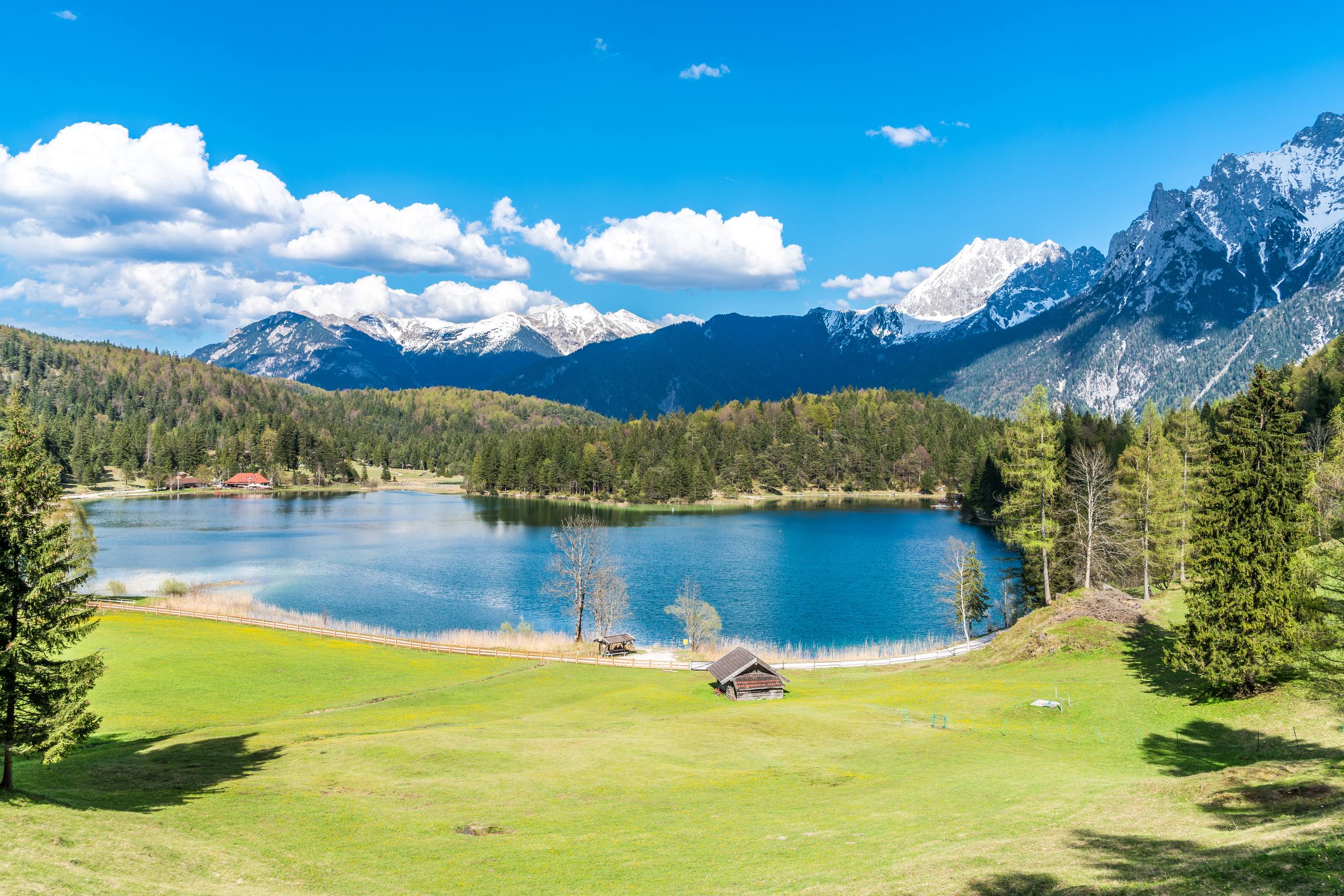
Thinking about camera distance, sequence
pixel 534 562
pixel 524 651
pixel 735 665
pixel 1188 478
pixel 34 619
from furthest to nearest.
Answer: pixel 534 562, pixel 1188 478, pixel 524 651, pixel 735 665, pixel 34 619

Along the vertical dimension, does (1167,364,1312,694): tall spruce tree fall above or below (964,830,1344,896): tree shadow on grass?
above

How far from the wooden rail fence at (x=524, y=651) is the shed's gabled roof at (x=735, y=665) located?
769 centimetres

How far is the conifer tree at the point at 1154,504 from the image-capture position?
6181 cm

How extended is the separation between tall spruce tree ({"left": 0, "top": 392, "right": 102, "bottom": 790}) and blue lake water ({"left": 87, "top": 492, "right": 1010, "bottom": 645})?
170 ft

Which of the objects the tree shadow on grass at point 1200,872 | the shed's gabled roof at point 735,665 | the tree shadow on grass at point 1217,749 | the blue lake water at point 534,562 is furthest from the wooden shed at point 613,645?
the tree shadow on grass at point 1200,872

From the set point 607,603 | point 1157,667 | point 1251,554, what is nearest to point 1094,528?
point 1157,667

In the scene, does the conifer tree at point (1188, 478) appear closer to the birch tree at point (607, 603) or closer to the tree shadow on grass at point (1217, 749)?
the tree shadow on grass at point (1217, 749)

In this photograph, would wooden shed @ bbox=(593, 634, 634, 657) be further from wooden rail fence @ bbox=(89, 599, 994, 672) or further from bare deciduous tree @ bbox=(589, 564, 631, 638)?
bare deciduous tree @ bbox=(589, 564, 631, 638)

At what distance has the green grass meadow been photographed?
17.8 meters

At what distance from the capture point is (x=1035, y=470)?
59375 millimetres

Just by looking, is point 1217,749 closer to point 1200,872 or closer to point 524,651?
point 1200,872

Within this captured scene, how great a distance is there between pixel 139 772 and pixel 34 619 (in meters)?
8.65

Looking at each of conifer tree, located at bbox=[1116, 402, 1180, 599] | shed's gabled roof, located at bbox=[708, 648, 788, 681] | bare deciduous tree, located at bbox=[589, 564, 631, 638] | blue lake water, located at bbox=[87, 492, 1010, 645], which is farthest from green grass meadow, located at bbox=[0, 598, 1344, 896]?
blue lake water, located at bbox=[87, 492, 1010, 645]

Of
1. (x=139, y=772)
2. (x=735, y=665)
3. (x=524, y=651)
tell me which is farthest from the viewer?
(x=524, y=651)
